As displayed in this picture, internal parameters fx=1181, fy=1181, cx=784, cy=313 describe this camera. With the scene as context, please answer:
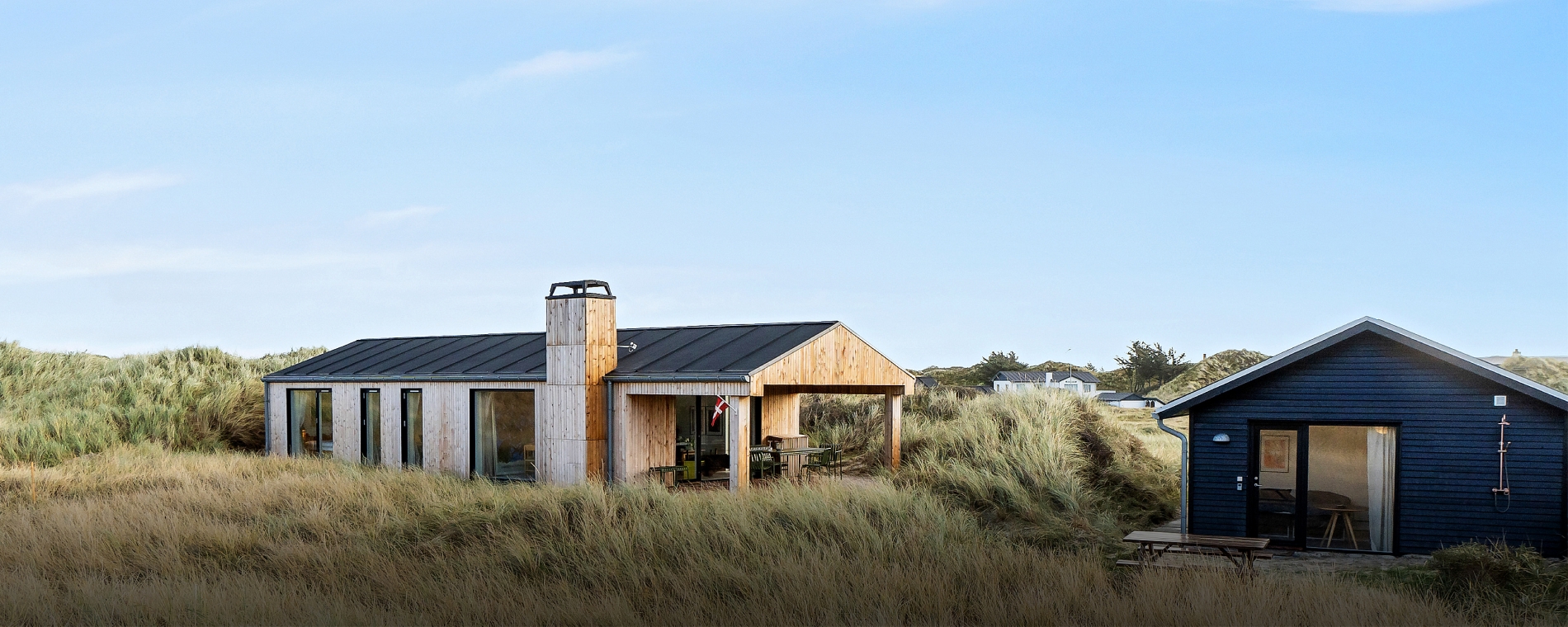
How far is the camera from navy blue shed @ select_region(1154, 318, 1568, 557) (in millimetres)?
12516

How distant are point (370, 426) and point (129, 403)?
9167 mm

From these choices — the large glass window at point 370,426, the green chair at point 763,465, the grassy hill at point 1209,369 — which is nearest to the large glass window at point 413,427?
the large glass window at point 370,426

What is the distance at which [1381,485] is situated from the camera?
1316cm

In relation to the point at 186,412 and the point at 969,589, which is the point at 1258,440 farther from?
the point at 186,412

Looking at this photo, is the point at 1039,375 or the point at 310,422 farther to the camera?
the point at 1039,375

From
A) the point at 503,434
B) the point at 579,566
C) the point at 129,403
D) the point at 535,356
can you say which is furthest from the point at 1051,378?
the point at 579,566

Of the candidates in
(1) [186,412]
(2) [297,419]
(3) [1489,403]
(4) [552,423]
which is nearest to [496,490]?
(4) [552,423]

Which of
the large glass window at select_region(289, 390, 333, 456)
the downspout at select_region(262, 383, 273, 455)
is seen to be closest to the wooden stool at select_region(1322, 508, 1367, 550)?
the large glass window at select_region(289, 390, 333, 456)

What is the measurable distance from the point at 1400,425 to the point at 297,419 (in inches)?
714

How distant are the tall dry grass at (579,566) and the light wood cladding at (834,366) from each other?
6.58 ft

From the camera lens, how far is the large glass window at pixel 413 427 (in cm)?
1938

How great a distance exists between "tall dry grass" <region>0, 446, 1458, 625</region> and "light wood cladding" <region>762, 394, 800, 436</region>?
18.9 feet

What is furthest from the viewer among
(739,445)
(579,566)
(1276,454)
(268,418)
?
(268,418)

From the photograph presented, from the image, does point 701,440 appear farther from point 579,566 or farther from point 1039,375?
point 1039,375
